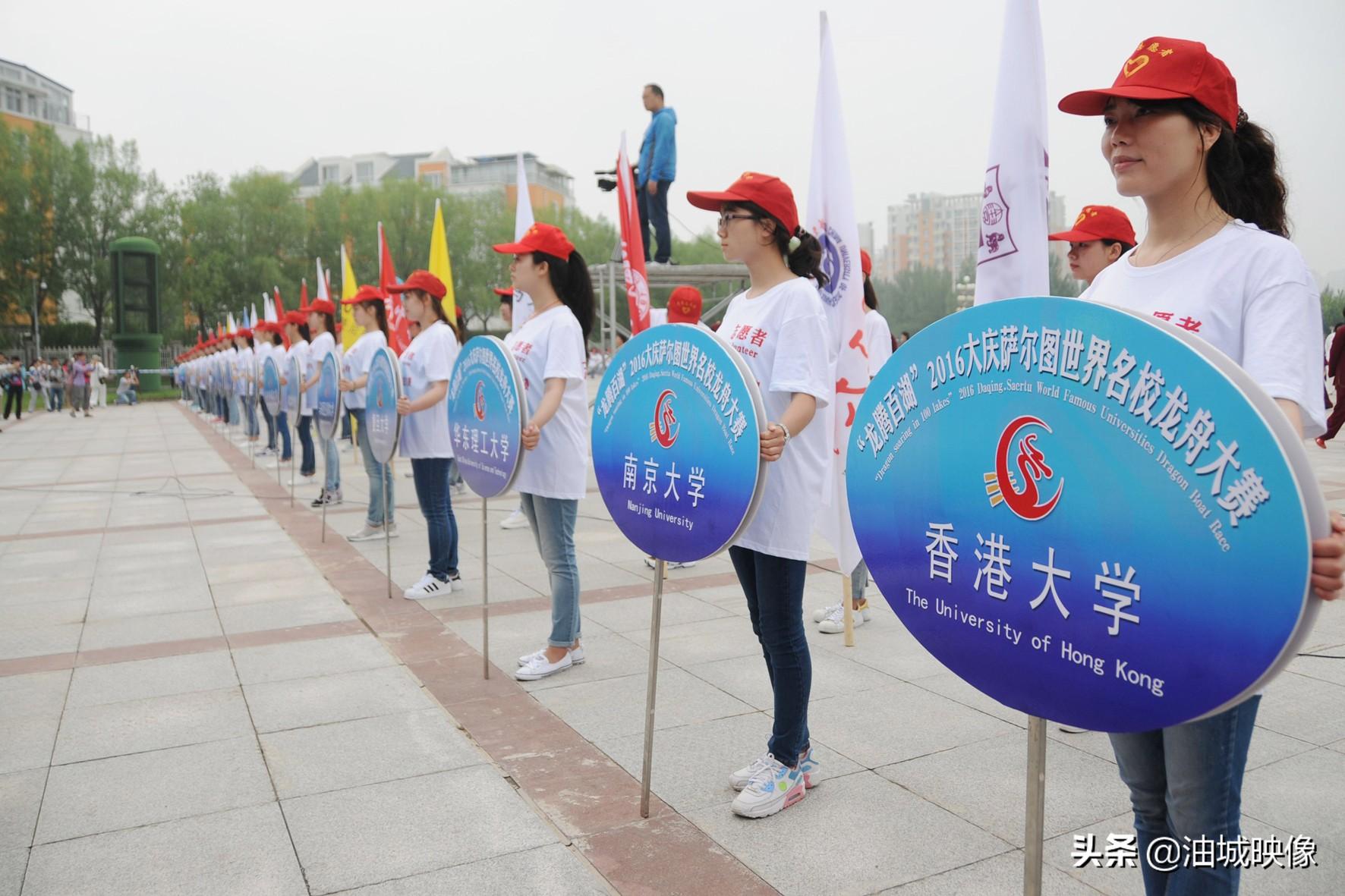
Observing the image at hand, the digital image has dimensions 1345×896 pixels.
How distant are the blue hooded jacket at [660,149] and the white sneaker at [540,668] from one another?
780 cm

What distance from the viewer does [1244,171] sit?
1.88 m

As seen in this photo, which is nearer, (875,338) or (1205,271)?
(1205,271)

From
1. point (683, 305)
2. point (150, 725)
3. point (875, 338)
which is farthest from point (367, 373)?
point (875, 338)

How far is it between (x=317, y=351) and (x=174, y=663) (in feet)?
20.3

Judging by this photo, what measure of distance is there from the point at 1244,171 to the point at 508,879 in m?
2.48

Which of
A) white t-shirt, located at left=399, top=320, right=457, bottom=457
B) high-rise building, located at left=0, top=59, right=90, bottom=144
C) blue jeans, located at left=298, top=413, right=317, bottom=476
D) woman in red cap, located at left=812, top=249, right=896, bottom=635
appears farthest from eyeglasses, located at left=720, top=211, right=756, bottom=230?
high-rise building, located at left=0, top=59, right=90, bottom=144

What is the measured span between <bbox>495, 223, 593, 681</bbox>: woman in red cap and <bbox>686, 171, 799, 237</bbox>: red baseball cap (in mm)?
1463

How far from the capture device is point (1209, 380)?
4.54 feet

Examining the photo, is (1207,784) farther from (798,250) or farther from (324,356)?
(324,356)

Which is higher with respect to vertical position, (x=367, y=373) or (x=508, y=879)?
(x=367, y=373)

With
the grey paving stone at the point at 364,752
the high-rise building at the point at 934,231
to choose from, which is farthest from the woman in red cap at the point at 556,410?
the high-rise building at the point at 934,231

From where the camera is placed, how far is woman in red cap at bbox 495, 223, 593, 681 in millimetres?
4645

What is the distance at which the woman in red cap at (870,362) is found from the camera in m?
5.36

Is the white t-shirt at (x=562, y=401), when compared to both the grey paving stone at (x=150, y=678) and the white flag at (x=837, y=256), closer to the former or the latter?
the white flag at (x=837, y=256)
